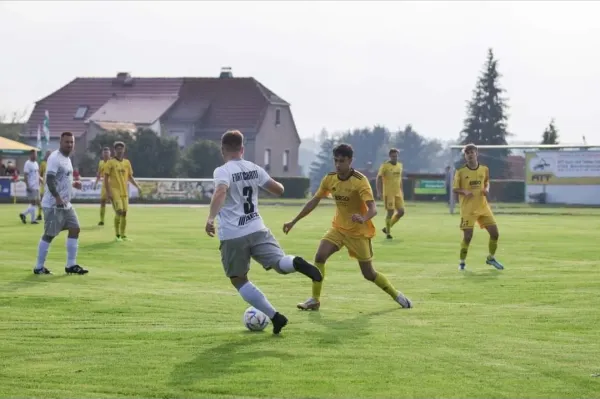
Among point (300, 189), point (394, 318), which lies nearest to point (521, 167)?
point (300, 189)

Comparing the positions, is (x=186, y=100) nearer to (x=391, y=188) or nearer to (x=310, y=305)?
(x=391, y=188)

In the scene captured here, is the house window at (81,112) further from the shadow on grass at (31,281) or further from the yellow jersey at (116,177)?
the shadow on grass at (31,281)

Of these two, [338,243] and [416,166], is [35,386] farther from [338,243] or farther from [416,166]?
[416,166]

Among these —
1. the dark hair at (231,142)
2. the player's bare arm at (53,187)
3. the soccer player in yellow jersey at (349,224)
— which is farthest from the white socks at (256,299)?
the player's bare arm at (53,187)

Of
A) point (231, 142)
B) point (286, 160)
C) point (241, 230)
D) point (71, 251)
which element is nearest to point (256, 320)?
point (241, 230)

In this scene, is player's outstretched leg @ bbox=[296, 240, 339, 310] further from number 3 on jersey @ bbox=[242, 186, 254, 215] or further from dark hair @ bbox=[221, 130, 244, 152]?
dark hair @ bbox=[221, 130, 244, 152]

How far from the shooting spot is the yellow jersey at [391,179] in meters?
30.8

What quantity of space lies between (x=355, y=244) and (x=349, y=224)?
0.85 ft

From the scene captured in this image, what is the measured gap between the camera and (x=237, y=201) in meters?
11.6

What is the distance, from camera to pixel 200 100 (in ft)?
310

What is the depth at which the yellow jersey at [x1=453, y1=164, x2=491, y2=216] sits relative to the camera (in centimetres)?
2045

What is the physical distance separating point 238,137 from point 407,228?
24.4 metres

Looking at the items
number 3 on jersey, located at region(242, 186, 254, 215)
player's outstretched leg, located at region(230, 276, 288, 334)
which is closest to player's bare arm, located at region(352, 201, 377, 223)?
number 3 on jersey, located at region(242, 186, 254, 215)

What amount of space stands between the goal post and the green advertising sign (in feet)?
34.0
